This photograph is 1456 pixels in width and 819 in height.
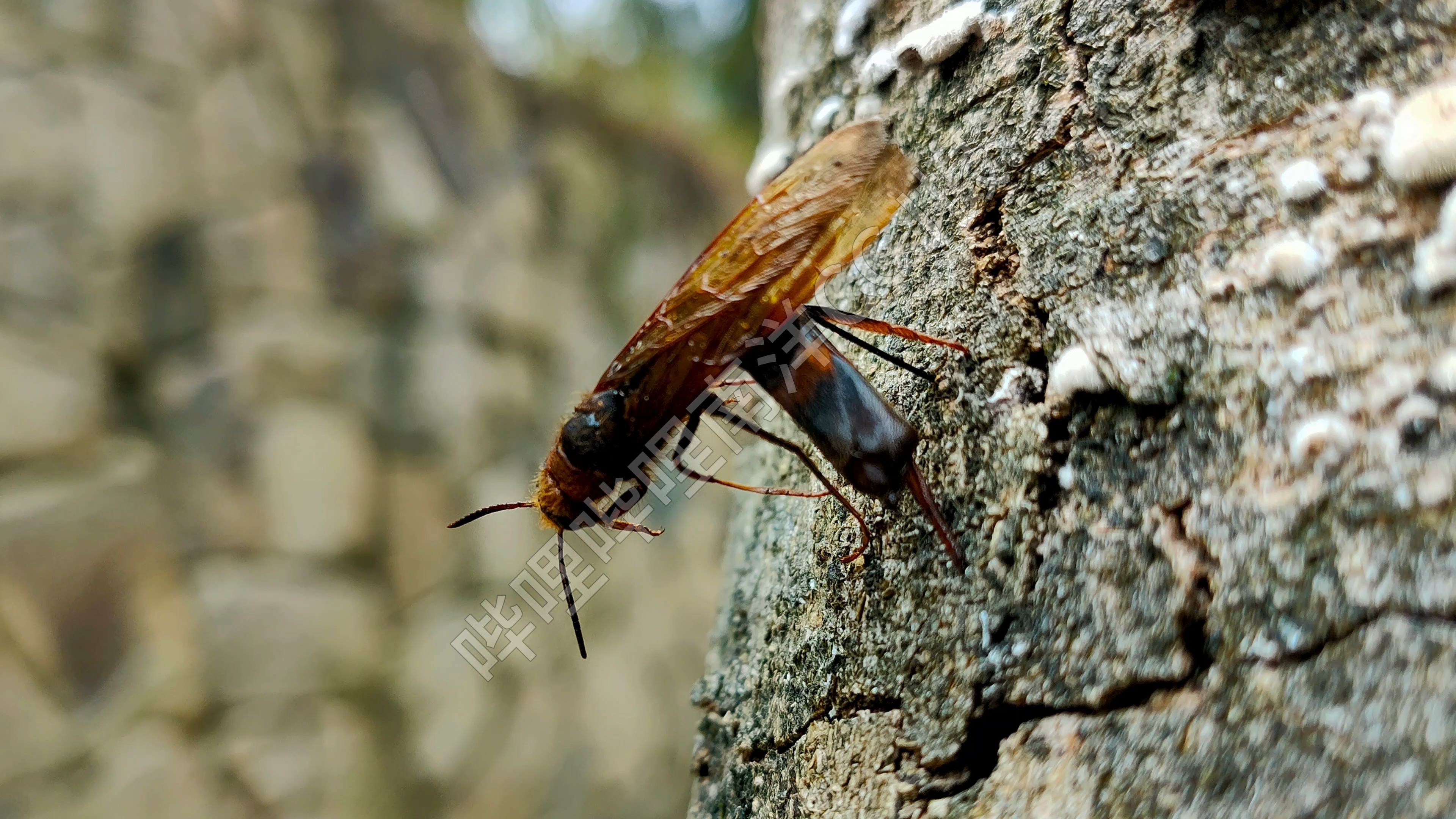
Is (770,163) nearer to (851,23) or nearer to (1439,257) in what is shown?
(851,23)

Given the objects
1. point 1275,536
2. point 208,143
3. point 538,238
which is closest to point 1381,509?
point 1275,536

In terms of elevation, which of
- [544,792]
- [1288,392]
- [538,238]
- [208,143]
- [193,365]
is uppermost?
[208,143]

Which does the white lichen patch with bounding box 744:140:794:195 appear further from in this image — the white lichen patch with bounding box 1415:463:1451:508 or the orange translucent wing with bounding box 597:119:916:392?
the white lichen patch with bounding box 1415:463:1451:508

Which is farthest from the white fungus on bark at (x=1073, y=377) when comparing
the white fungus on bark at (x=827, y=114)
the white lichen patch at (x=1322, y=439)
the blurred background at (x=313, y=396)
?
the blurred background at (x=313, y=396)

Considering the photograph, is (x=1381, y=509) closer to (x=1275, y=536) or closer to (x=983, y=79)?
(x=1275, y=536)

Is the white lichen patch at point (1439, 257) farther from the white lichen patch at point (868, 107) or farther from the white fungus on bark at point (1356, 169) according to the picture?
the white lichen patch at point (868, 107)

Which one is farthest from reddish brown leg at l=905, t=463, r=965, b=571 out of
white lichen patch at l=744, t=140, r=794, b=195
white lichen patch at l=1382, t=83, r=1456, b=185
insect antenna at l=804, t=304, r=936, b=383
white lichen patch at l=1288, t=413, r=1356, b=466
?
white lichen patch at l=744, t=140, r=794, b=195
